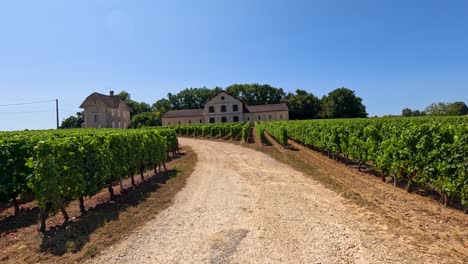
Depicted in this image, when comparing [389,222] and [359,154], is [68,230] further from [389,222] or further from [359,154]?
[359,154]

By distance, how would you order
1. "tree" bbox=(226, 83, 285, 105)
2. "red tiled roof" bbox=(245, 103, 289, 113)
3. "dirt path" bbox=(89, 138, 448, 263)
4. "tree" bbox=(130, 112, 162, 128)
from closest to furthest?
"dirt path" bbox=(89, 138, 448, 263), "red tiled roof" bbox=(245, 103, 289, 113), "tree" bbox=(130, 112, 162, 128), "tree" bbox=(226, 83, 285, 105)

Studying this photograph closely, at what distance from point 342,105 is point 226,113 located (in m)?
35.5

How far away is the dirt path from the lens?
17.8 feet

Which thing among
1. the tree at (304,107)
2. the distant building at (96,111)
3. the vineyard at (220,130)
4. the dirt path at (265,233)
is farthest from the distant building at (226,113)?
the dirt path at (265,233)

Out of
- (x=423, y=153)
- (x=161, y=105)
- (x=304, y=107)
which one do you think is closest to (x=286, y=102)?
(x=304, y=107)

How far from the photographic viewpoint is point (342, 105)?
293 ft

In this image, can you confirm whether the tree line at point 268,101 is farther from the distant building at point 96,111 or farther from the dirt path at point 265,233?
the dirt path at point 265,233

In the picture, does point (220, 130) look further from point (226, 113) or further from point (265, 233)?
point (265, 233)

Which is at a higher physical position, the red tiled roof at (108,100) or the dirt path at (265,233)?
the red tiled roof at (108,100)

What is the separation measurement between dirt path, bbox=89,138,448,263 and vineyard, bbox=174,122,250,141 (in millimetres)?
26322

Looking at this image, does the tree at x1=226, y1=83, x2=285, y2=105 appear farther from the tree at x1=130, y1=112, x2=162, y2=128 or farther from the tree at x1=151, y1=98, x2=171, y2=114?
the tree at x1=130, y1=112, x2=162, y2=128

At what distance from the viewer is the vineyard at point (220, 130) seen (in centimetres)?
4111

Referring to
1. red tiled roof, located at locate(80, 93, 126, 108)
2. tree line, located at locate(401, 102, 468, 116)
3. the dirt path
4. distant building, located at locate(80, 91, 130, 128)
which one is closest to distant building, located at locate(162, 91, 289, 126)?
red tiled roof, located at locate(80, 93, 126, 108)

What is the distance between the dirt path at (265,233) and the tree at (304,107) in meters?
82.7
